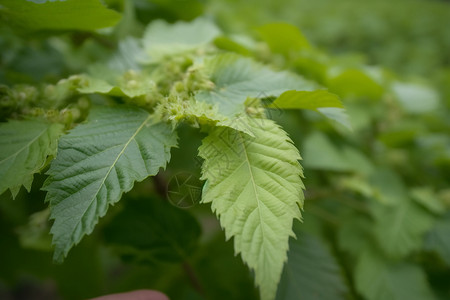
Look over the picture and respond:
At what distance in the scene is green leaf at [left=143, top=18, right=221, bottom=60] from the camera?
3.07 feet

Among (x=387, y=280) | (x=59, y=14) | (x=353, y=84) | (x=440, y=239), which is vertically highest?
(x=59, y=14)

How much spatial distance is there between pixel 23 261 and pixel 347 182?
1.30m

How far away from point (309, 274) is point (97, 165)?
66 centimetres

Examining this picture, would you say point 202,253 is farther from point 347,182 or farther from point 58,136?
point 58,136

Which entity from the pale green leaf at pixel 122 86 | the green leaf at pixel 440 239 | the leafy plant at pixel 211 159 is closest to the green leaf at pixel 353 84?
the leafy plant at pixel 211 159

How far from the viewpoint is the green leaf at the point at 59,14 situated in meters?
0.74

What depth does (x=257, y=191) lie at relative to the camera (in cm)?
62

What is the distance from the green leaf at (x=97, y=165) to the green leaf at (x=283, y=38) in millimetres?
671

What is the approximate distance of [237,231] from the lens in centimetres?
58

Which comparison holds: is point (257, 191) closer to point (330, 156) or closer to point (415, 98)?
point (330, 156)

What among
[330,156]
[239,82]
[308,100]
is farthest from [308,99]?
[330,156]

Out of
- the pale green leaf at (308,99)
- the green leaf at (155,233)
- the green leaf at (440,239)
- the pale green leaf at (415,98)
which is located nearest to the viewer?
the pale green leaf at (308,99)

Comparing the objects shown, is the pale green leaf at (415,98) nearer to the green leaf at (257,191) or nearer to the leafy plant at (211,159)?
the leafy plant at (211,159)

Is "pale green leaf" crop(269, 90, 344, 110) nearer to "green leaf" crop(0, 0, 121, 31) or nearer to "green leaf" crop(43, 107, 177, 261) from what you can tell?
"green leaf" crop(43, 107, 177, 261)
